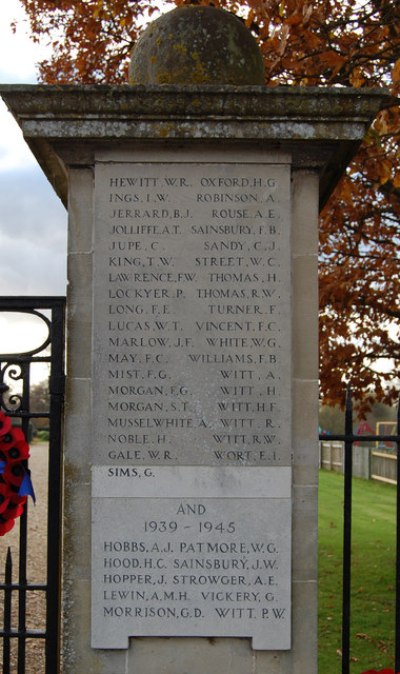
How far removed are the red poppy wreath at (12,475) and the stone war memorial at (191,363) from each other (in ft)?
1.08

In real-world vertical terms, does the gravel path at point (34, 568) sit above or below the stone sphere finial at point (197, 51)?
below

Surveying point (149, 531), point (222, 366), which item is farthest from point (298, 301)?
point (149, 531)

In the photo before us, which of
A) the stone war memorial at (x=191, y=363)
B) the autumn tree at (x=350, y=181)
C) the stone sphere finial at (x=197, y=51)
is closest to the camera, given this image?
the stone war memorial at (x=191, y=363)

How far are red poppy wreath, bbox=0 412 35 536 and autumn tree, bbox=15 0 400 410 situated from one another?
11.9 feet

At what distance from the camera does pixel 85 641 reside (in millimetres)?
3266

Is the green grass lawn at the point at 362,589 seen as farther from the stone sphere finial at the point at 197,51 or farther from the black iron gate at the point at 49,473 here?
the stone sphere finial at the point at 197,51

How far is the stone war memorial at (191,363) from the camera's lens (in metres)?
3.25

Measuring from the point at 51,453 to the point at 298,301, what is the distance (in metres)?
1.39

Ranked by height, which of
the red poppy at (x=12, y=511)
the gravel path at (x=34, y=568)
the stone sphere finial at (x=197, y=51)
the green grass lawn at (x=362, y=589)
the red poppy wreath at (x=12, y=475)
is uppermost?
the stone sphere finial at (x=197, y=51)

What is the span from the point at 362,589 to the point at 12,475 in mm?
7427

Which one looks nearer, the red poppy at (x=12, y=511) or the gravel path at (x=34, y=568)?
the red poppy at (x=12, y=511)

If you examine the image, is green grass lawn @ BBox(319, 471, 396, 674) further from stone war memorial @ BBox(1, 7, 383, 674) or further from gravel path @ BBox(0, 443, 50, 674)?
stone war memorial @ BBox(1, 7, 383, 674)

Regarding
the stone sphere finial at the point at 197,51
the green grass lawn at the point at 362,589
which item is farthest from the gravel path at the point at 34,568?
the green grass lawn at the point at 362,589

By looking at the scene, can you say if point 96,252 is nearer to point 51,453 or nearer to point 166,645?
point 51,453
